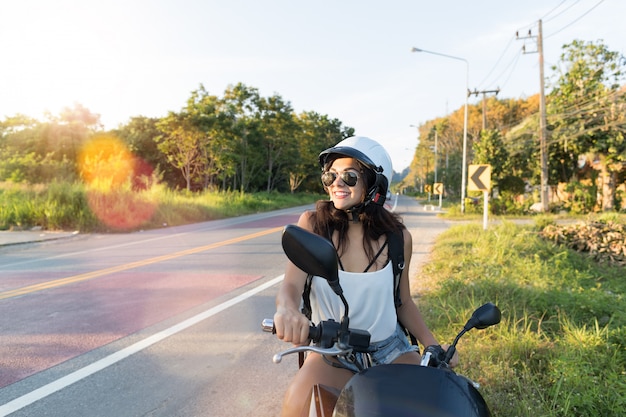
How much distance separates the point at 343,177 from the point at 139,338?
139 inches

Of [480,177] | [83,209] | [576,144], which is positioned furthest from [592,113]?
[83,209]

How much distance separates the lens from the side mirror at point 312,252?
1388 millimetres

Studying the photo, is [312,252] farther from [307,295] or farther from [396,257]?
[396,257]

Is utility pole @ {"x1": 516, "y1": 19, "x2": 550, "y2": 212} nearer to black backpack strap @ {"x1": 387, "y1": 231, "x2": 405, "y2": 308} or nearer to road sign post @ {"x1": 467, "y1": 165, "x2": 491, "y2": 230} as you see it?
road sign post @ {"x1": 467, "y1": 165, "x2": 491, "y2": 230}

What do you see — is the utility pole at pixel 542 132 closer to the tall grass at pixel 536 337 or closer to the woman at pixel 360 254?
the tall grass at pixel 536 337

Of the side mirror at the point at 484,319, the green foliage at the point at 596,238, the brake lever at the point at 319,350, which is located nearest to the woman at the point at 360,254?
the brake lever at the point at 319,350

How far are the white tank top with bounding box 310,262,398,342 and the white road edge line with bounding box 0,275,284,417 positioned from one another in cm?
253

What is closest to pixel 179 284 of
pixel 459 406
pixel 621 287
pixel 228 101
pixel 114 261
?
pixel 114 261

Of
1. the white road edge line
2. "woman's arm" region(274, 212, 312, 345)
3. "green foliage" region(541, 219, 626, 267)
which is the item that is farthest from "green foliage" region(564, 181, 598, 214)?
"woman's arm" region(274, 212, 312, 345)

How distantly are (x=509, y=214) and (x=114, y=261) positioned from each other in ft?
74.2

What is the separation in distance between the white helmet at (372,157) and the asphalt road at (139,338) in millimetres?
1932

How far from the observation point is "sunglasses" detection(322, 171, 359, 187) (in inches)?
78.2

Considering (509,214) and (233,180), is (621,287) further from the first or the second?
(233,180)

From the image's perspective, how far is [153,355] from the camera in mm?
4152
